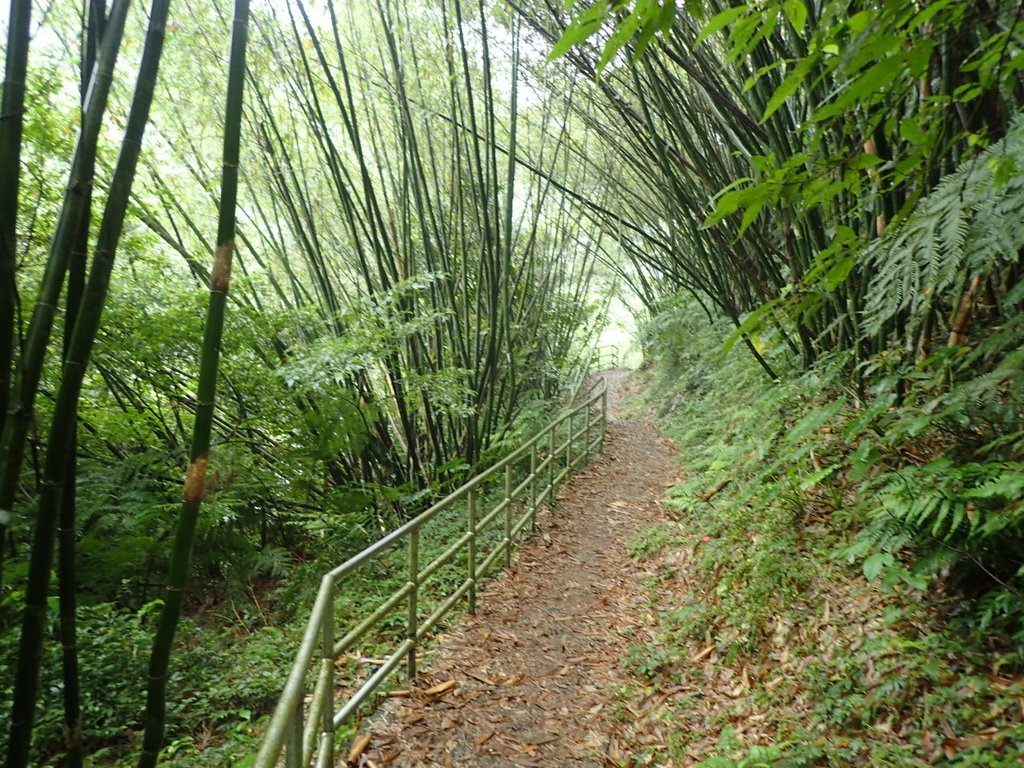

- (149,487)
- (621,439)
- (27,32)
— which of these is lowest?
(621,439)

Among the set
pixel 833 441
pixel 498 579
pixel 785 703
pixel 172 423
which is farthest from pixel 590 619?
pixel 172 423

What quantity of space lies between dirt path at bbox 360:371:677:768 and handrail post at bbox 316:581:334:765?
0.31 metres

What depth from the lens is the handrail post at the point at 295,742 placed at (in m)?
1.54

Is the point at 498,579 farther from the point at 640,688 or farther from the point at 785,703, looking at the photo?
the point at 785,703

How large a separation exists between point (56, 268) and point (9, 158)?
0.27m

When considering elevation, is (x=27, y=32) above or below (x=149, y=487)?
above

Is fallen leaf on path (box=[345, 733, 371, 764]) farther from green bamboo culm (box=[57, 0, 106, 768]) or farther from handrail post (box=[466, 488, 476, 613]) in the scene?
handrail post (box=[466, 488, 476, 613])

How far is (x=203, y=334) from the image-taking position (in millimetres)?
3559

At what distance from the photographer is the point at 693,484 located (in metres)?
5.54

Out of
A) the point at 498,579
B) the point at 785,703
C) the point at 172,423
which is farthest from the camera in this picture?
the point at 172,423

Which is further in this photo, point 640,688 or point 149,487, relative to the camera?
point 149,487

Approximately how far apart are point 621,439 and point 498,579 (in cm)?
485

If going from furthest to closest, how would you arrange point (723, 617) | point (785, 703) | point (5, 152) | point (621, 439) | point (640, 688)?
point (621, 439) < point (723, 617) < point (640, 688) < point (785, 703) < point (5, 152)

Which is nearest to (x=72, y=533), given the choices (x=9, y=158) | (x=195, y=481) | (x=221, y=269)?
(x=195, y=481)
